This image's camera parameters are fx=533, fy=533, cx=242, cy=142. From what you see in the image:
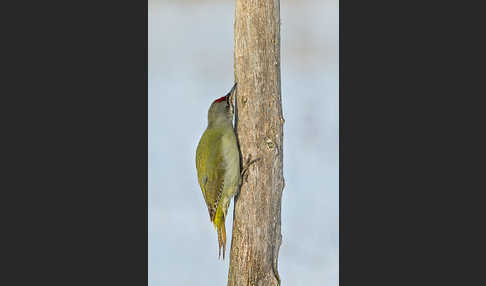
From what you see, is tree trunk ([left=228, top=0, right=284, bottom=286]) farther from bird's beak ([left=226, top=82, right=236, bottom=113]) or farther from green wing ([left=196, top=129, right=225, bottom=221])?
green wing ([left=196, top=129, right=225, bottom=221])

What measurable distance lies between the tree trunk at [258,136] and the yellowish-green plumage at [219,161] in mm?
76

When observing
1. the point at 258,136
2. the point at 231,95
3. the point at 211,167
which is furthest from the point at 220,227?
the point at 231,95

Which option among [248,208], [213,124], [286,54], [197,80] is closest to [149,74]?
[197,80]

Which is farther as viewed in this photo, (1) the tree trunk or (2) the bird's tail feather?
(2) the bird's tail feather

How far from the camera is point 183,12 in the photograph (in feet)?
13.6

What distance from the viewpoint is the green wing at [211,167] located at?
352 centimetres

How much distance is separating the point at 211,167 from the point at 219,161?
73 mm

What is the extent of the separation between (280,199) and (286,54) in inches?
43.5

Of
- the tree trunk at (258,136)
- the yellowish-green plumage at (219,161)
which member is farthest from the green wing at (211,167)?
the tree trunk at (258,136)

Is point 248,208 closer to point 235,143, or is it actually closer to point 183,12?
point 235,143

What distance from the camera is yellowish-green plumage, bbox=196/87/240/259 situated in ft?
11.5

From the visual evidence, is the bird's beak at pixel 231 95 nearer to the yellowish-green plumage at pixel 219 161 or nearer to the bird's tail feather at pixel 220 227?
the yellowish-green plumage at pixel 219 161

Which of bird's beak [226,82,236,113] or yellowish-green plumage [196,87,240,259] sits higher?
bird's beak [226,82,236,113]

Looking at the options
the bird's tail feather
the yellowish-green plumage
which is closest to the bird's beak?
the yellowish-green plumage
